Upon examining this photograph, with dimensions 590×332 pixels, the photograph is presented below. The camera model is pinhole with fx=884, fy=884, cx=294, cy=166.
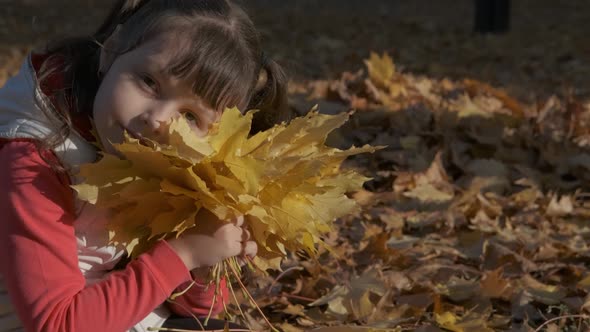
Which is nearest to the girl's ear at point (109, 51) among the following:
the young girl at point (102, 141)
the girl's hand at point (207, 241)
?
the young girl at point (102, 141)

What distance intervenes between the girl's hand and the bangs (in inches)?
9.3

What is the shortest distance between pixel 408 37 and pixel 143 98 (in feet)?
25.9

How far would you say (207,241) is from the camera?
5.46 feet

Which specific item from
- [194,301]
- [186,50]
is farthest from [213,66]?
[194,301]

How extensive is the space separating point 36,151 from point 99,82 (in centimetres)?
27

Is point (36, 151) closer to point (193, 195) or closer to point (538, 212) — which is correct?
point (193, 195)

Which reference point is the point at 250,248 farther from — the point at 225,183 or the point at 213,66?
the point at 213,66

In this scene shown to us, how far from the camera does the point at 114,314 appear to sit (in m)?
1.60

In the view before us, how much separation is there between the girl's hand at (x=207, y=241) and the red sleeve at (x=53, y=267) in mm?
21

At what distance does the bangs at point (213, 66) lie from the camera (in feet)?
5.52

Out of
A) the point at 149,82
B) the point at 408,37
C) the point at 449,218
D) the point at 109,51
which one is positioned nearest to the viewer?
the point at 149,82

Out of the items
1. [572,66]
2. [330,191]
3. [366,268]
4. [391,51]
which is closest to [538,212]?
[366,268]

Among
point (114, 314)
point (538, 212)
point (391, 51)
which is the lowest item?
point (391, 51)

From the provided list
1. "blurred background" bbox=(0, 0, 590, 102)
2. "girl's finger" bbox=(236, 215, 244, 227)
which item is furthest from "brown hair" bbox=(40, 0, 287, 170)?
"blurred background" bbox=(0, 0, 590, 102)
